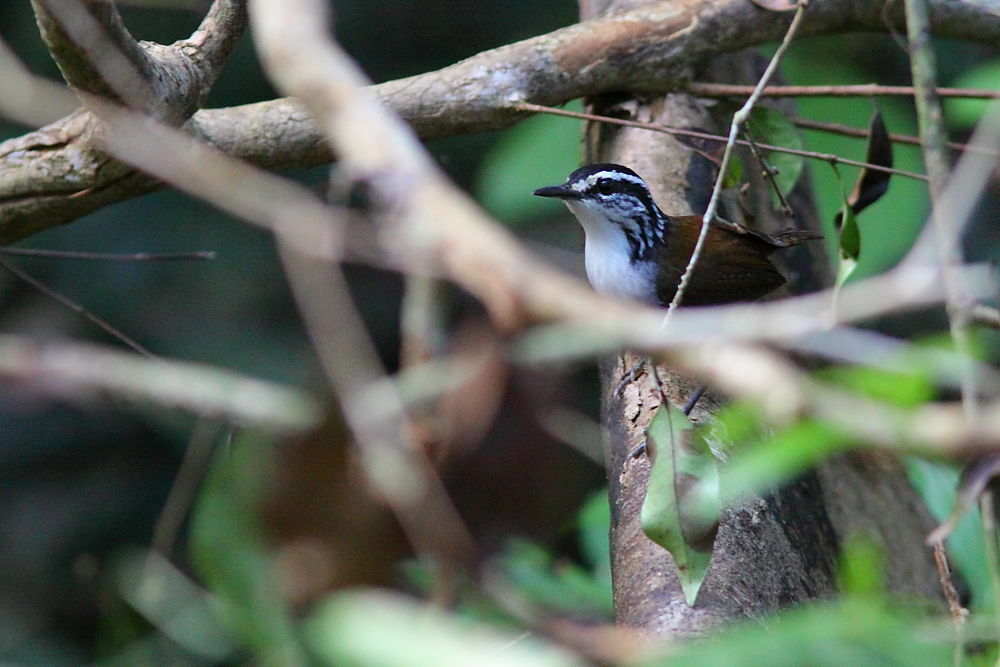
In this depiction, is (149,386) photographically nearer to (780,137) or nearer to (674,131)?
(674,131)

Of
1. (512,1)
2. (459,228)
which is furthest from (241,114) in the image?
(512,1)

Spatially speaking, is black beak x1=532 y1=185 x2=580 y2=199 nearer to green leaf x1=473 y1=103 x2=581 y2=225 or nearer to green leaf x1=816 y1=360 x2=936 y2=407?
green leaf x1=473 y1=103 x2=581 y2=225

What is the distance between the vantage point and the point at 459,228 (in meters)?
1.14

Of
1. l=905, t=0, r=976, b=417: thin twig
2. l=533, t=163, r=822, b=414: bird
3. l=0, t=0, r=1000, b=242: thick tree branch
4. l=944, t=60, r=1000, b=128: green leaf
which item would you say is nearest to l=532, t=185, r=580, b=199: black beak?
l=533, t=163, r=822, b=414: bird

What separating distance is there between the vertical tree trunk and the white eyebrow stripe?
35 centimetres

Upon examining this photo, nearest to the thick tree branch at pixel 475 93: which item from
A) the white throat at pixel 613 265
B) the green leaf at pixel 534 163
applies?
the white throat at pixel 613 265

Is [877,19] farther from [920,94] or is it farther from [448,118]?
[920,94]

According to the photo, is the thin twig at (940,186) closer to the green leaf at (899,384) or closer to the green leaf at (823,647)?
the green leaf at (899,384)

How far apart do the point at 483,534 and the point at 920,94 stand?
108 centimetres

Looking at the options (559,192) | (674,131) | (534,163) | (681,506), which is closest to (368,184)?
(681,506)

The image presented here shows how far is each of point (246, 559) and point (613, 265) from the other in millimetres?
2599

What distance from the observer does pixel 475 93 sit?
151 inches

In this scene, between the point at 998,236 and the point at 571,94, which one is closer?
the point at 571,94

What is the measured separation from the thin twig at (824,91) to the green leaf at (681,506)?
1.51 metres
